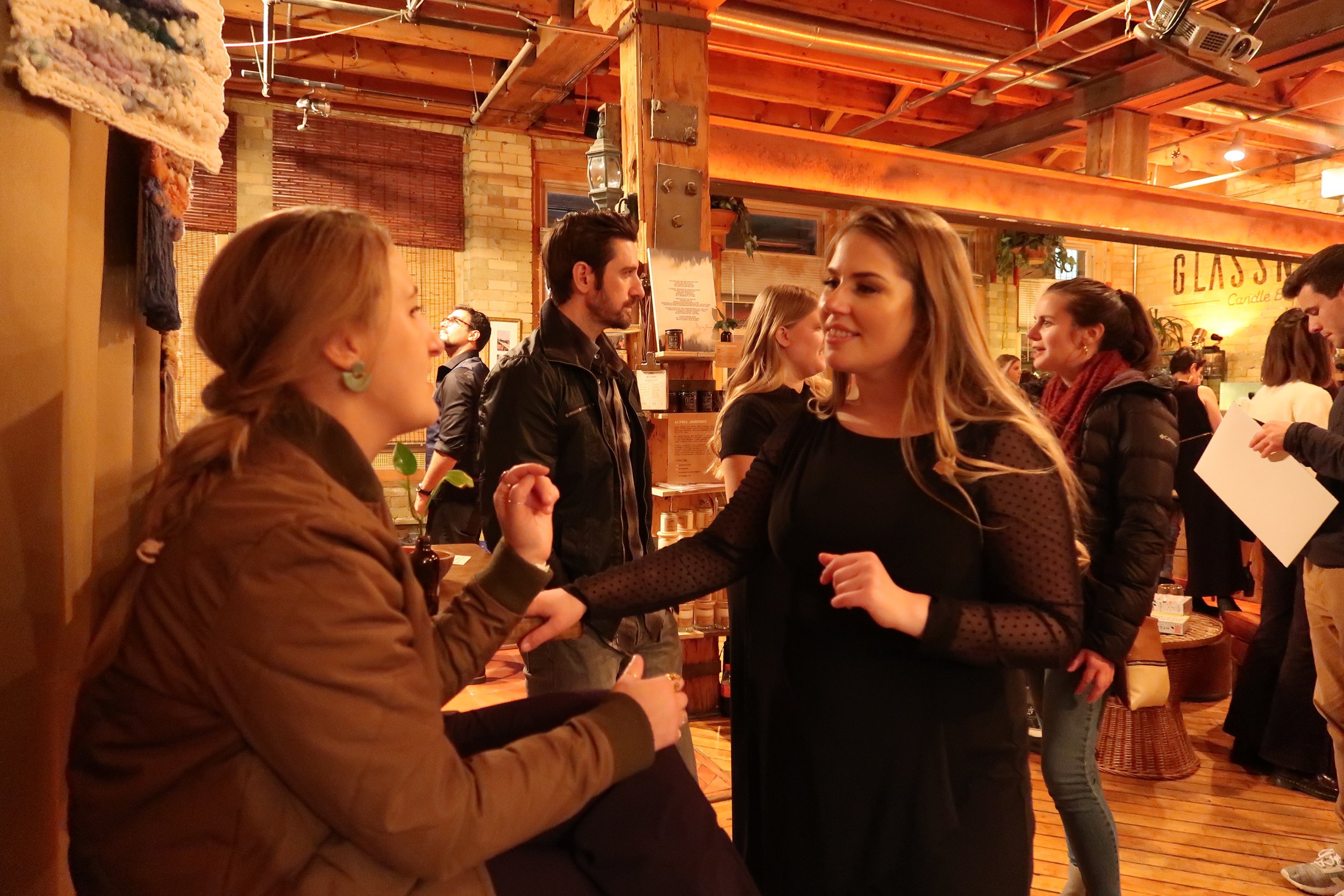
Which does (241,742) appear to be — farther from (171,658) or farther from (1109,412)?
(1109,412)

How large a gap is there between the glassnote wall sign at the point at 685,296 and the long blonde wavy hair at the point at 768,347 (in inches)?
31.5

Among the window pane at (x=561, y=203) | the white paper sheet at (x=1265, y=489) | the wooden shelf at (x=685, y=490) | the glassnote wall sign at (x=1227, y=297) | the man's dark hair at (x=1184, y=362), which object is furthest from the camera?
the glassnote wall sign at (x=1227, y=297)

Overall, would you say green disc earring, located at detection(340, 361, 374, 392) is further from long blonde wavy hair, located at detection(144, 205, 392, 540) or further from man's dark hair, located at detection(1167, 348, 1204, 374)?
man's dark hair, located at detection(1167, 348, 1204, 374)

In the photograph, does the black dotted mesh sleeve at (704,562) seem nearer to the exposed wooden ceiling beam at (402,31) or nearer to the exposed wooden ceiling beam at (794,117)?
the exposed wooden ceiling beam at (402,31)

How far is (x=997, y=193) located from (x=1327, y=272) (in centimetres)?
314

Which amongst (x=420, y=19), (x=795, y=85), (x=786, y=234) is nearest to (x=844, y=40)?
(x=795, y=85)

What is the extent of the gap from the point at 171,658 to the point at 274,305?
0.39m

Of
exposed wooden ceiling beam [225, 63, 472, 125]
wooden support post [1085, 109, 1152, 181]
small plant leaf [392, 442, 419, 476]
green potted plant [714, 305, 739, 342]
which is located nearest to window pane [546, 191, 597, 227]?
exposed wooden ceiling beam [225, 63, 472, 125]

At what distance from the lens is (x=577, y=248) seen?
8.34 ft

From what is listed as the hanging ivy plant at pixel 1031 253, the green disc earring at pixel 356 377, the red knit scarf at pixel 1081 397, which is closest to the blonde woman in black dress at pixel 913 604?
the green disc earring at pixel 356 377

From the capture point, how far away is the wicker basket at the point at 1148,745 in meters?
3.67

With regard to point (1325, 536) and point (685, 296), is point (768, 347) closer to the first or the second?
point (685, 296)

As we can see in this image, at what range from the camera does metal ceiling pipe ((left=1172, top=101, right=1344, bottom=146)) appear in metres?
6.66

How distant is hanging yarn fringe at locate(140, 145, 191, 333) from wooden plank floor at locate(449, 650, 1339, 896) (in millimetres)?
2126
